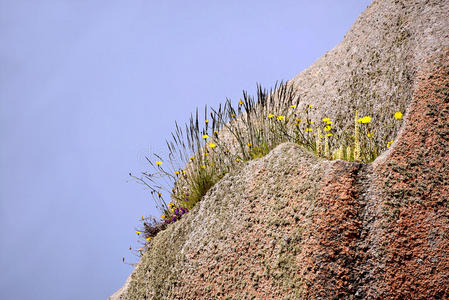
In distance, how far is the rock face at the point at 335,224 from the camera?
2.27 m

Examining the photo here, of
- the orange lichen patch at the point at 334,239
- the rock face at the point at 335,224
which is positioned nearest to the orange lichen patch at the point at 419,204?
the rock face at the point at 335,224

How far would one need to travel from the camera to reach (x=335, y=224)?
7.86 ft

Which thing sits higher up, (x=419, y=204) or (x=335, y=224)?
(x=335, y=224)

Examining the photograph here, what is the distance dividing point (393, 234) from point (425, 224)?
0.62 ft

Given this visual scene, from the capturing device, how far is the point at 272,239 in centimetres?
267

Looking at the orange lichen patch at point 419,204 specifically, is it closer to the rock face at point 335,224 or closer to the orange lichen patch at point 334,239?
the rock face at point 335,224

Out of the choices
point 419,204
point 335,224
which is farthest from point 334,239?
point 419,204

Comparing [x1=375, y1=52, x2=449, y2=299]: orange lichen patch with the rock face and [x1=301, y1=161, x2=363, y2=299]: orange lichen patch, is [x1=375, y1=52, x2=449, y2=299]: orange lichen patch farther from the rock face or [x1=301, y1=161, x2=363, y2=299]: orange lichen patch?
[x1=301, y1=161, x2=363, y2=299]: orange lichen patch

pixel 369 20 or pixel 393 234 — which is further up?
pixel 369 20

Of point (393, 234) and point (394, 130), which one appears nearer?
point (393, 234)

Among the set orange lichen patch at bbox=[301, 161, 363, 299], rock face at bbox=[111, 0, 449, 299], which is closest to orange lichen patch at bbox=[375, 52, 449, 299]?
A: rock face at bbox=[111, 0, 449, 299]

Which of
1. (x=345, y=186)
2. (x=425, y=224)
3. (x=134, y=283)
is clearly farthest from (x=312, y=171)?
(x=134, y=283)

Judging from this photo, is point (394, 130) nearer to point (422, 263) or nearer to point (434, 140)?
Answer: point (434, 140)

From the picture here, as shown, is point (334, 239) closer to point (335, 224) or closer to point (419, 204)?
point (335, 224)
